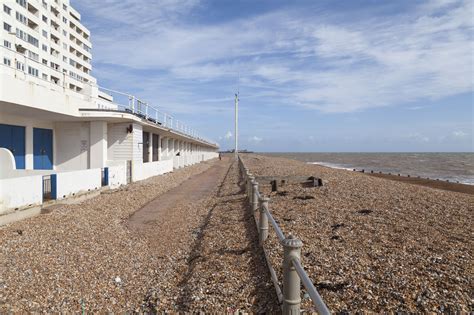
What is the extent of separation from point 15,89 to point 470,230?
12890 millimetres

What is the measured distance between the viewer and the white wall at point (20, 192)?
852 cm

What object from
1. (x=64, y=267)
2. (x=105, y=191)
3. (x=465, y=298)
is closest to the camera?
(x=465, y=298)

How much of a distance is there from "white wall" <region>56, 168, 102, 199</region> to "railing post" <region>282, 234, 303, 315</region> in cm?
961

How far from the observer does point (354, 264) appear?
210 inches

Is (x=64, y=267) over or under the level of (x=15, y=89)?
under

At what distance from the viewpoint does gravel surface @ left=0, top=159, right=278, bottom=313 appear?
4715 mm

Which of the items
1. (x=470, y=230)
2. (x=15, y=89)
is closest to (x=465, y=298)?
(x=470, y=230)

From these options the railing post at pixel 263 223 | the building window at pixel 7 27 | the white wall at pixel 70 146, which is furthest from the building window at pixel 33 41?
the railing post at pixel 263 223

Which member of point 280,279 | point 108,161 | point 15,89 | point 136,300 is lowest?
point 136,300

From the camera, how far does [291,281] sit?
358 centimetres

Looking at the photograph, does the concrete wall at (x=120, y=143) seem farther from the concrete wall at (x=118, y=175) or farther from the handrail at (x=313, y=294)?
the handrail at (x=313, y=294)

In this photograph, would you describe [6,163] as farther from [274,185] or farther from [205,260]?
[274,185]

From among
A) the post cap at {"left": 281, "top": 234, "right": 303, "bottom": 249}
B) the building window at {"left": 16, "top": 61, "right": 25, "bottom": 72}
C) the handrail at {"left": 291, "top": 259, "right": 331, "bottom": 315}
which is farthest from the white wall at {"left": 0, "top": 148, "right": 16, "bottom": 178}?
the handrail at {"left": 291, "top": 259, "right": 331, "bottom": 315}

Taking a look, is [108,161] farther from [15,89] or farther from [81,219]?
[81,219]
